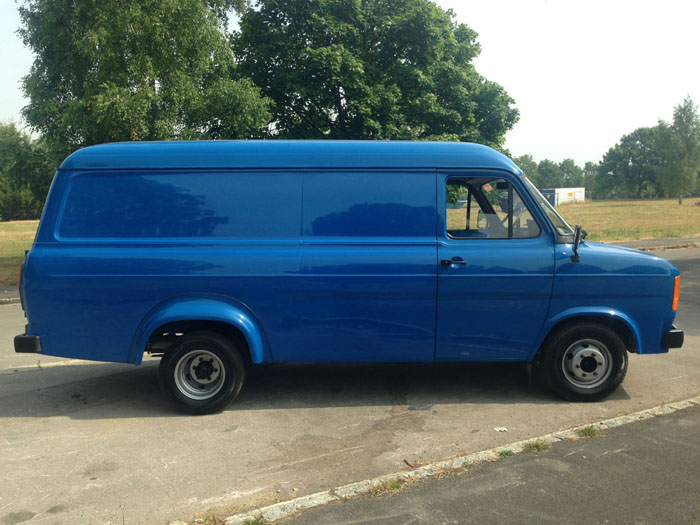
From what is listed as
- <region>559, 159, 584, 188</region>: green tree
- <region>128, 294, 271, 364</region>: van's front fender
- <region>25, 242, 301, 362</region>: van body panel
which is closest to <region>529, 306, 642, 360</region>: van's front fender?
<region>25, 242, 301, 362</region>: van body panel

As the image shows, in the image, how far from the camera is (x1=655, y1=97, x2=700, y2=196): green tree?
78.9 metres

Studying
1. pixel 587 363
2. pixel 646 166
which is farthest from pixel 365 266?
pixel 646 166

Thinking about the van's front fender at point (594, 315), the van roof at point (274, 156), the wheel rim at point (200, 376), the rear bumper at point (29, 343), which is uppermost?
the van roof at point (274, 156)

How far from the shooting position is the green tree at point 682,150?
3105 inches

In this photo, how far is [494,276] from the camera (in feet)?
16.0

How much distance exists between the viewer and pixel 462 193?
5.17 m

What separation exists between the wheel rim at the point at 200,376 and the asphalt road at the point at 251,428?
9.1 inches

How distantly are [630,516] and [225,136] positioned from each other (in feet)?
46.7

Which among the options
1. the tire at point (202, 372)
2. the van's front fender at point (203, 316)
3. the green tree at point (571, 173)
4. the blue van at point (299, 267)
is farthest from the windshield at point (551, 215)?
the green tree at point (571, 173)

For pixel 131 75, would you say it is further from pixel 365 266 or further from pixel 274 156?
pixel 365 266

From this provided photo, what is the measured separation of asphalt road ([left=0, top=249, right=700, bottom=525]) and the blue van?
0.50 metres

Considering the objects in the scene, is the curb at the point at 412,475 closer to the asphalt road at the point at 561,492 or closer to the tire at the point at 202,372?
the asphalt road at the point at 561,492

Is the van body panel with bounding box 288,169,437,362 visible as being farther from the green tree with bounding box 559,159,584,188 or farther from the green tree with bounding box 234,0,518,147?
the green tree with bounding box 559,159,584,188

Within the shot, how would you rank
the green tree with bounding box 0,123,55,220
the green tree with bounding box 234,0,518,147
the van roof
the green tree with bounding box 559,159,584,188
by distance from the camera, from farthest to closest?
the green tree with bounding box 559,159,584,188
the green tree with bounding box 234,0,518,147
the green tree with bounding box 0,123,55,220
the van roof
